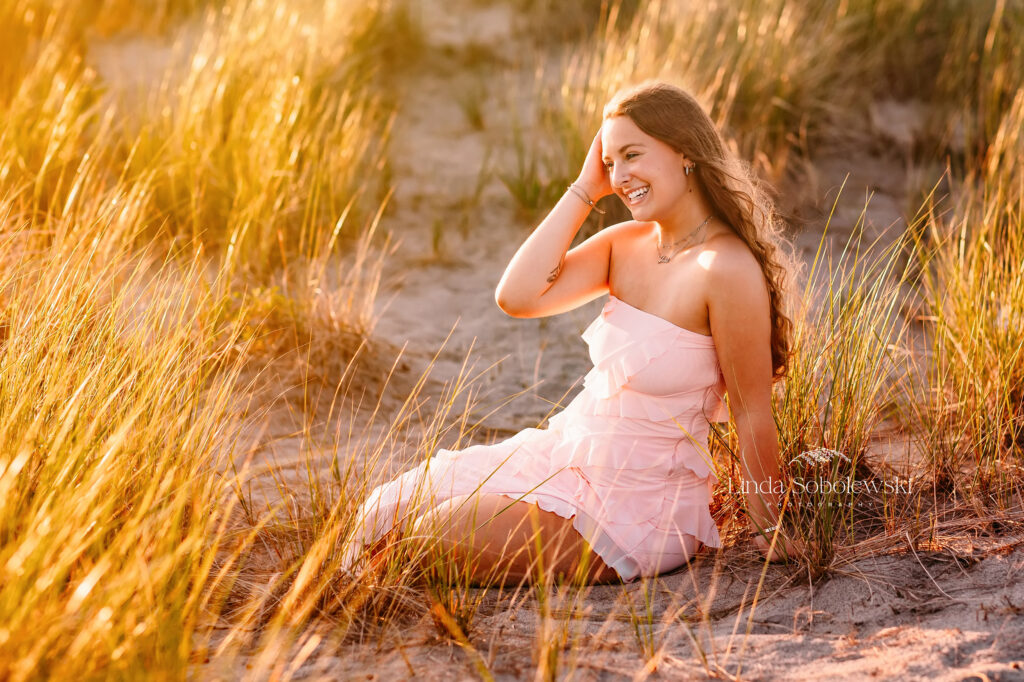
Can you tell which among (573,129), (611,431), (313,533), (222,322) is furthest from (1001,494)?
(573,129)

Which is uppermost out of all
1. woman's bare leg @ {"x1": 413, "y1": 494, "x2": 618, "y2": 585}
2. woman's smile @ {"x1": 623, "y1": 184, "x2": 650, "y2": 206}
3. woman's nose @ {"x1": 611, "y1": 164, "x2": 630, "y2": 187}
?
woman's nose @ {"x1": 611, "y1": 164, "x2": 630, "y2": 187}

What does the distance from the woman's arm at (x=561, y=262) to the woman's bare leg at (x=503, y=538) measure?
54 cm

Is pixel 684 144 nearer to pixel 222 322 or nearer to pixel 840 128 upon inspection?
pixel 222 322

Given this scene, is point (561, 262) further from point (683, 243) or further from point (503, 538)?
point (503, 538)

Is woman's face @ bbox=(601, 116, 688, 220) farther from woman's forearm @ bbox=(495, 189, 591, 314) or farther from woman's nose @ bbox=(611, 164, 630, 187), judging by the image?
woman's forearm @ bbox=(495, 189, 591, 314)

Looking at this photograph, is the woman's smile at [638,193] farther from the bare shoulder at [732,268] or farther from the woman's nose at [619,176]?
the bare shoulder at [732,268]

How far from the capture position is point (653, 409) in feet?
7.29

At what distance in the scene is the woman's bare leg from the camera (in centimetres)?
212

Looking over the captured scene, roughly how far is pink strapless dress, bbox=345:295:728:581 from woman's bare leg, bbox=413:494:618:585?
34 millimetres

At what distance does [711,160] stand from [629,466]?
29.1 inches

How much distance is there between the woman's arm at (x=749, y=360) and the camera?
2133 millimetres

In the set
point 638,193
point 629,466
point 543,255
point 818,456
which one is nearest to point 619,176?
point 638,193

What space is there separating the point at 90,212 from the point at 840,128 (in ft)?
12.1

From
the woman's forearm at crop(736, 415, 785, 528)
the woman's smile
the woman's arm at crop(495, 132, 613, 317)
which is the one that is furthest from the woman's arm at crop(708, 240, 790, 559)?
the woman's arm at crop(495, 132, 613, 317)
